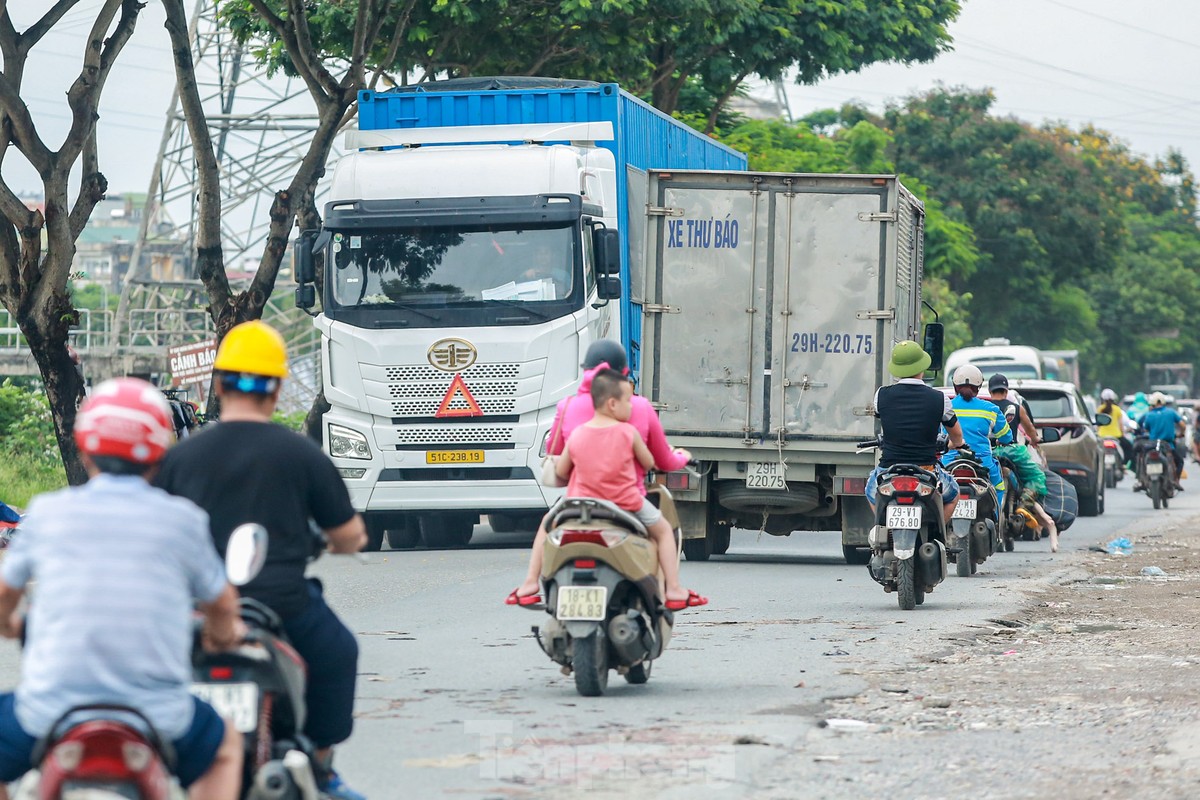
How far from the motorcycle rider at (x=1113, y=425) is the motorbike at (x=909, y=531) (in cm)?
1822

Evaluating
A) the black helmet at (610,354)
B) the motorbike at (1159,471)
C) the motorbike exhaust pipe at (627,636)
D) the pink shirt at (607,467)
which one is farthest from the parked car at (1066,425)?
the motorbike exhaust pipe at (627,636)

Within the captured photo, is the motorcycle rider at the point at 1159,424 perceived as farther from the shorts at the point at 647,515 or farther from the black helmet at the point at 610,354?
the shorts at the point at 647,515

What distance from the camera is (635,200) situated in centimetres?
1819

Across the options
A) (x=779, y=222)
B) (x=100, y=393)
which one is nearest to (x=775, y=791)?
(x=100, y=393)

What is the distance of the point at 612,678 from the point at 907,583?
366cm

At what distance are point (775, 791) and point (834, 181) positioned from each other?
10.1 metres

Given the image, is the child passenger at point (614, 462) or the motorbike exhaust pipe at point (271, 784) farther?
the child passenger at point (614, 462)

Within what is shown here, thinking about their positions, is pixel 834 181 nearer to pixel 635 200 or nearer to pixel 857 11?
pixel 635 200

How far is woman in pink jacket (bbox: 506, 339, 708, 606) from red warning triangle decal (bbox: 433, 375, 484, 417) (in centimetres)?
791

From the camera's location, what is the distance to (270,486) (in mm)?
5004

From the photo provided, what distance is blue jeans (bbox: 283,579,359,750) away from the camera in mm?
5133

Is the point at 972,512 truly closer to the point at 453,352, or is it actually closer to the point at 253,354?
the point at 453,352

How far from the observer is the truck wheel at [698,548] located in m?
16.5

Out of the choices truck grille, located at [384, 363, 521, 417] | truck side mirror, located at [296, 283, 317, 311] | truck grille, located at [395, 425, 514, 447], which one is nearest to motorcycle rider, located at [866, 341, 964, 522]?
truck grille, located at [384, 363, 521, 417]
